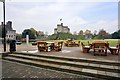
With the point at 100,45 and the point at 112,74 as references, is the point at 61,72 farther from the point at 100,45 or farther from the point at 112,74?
the point at 100,45

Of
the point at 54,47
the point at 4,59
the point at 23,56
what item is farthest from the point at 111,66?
the point at 4,59

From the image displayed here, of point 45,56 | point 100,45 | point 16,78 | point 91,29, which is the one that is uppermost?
point 91,29

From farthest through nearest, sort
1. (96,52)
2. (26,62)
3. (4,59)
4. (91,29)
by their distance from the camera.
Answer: (91,29) < (4,59) < (96,52) < (26,62)

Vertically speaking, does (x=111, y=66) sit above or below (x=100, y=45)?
below

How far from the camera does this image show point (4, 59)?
32.6ft

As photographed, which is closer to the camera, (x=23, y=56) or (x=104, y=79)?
(x=104, y=79)

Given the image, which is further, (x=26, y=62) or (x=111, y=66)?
(x=26, y=62)

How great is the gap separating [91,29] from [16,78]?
209 feet

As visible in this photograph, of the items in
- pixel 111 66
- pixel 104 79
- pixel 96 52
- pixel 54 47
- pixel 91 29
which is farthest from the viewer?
pixel 91 29

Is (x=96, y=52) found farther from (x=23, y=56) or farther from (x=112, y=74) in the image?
(x=23, y=56)

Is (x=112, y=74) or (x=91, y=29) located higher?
(x=91, y=29)

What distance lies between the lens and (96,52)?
352 inches

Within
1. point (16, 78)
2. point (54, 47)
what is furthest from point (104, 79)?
point (54, 47)

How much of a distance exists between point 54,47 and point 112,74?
266 inches
